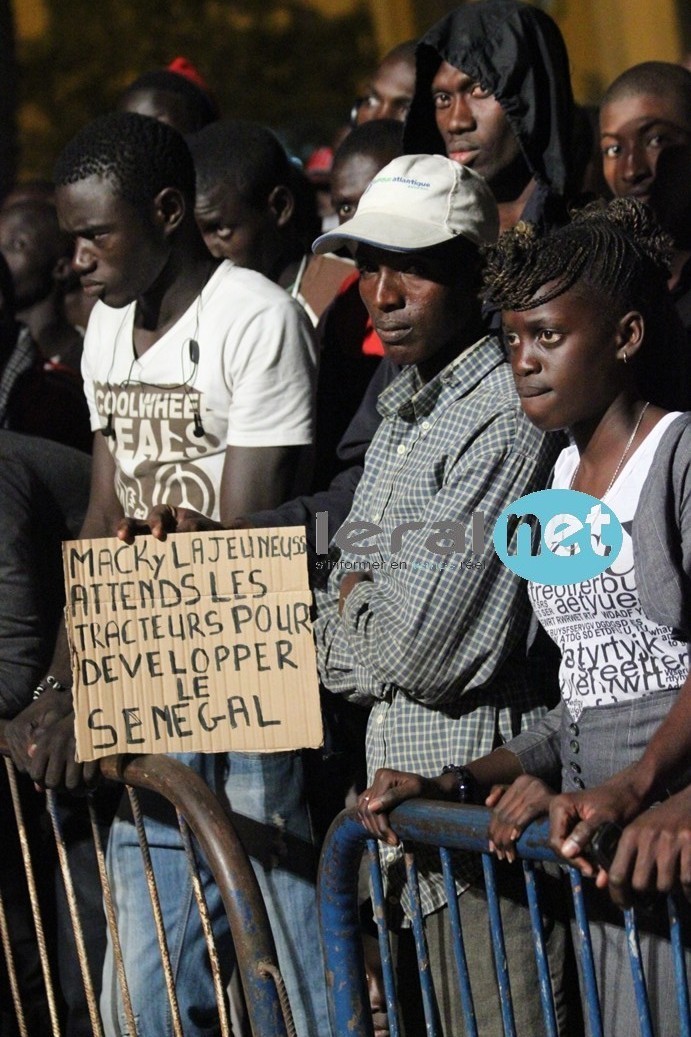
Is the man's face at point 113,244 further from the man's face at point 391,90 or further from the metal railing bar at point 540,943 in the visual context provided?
the man's face at point 391,90

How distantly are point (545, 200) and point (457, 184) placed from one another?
39cm

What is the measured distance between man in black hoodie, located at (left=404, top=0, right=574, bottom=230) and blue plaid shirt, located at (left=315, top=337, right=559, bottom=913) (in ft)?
2.92

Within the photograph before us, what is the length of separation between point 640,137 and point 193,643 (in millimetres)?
2454

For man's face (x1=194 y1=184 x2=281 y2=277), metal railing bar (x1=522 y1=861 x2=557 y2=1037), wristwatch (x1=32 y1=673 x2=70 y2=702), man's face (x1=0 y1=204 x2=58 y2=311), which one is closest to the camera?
metal railing bar (x1=522 y1=861 x2=557 y2=1037)

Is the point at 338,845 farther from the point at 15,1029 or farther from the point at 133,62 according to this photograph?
the point at 133,62

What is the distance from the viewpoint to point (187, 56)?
56.1ft

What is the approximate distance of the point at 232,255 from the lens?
5.41 m

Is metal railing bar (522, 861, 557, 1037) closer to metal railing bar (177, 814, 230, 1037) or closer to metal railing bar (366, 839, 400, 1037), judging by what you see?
metal railing bar (366, 839, 400, 1037)

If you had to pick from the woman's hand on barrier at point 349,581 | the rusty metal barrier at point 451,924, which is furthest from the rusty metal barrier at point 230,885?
the woman's hand on barrier at point 349,581

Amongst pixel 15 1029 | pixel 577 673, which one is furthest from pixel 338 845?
pixel 15 1029

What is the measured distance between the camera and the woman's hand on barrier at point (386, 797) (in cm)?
293

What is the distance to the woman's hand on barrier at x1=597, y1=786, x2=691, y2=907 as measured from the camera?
2438mm

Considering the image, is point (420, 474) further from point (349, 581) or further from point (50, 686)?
point (50, 686)

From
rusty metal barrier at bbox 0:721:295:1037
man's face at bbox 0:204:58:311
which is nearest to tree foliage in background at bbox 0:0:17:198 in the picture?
man's face at bbox 0:204:58:311
